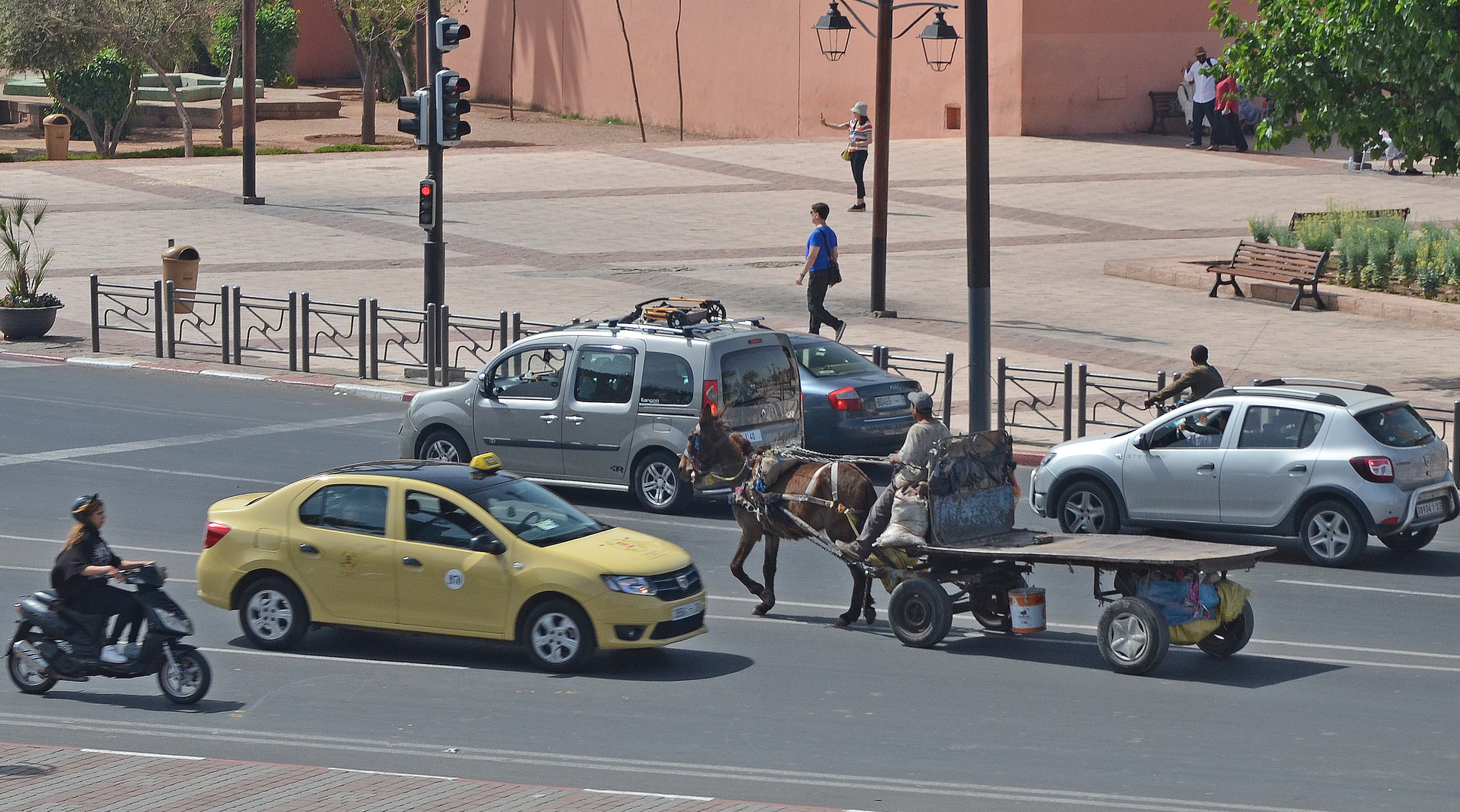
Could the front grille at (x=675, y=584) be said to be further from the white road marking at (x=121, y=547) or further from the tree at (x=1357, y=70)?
the tree at (x=1357, y=70)

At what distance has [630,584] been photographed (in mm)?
11695

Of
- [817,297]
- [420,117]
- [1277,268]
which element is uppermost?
[420,117]

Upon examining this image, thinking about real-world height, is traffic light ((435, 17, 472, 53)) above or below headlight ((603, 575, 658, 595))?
above

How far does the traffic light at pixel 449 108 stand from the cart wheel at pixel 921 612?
1390cm

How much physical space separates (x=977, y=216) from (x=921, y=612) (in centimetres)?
618

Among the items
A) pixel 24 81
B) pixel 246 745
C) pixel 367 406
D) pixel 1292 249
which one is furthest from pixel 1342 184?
pixel 24 81

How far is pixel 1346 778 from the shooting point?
9.53m

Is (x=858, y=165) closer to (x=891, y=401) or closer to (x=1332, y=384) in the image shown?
(x=891, y=401)

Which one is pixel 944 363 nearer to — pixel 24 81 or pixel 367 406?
pixel 367 406

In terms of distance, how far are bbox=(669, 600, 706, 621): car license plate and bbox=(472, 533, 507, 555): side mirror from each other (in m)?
1.15

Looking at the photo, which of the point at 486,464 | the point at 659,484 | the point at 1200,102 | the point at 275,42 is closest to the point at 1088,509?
the point at 659,484

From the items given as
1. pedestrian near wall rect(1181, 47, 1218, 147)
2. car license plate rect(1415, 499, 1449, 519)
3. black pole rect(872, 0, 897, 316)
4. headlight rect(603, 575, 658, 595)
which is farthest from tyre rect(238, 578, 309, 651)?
pedestrian near wall rect(1181, 47, 1218, 147)

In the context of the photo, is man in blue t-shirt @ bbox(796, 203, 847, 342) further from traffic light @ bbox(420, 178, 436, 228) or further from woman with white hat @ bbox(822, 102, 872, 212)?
woman with white hat @ bbox(822, 102, 872, 212)

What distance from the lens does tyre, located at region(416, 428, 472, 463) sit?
1756 centimetres
